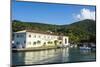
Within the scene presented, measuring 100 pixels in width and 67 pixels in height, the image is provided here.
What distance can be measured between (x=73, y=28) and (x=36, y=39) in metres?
0.65

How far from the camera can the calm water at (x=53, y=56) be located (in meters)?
3.29

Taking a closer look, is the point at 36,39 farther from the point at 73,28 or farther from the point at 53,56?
the point at 73,28

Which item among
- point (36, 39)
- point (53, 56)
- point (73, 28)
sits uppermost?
point (73, 28)

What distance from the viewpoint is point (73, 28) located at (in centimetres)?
362

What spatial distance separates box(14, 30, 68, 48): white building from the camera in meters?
3.27

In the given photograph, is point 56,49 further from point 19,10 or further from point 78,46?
point 19,10

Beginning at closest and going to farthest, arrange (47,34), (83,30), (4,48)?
(4,48)
(47,34)
(83,30)

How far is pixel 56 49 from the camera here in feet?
11.6

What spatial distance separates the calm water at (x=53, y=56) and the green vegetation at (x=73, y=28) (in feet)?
0.64

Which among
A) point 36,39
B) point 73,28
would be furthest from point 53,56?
point 73,28

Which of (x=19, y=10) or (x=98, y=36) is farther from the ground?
(x=19, y=10)

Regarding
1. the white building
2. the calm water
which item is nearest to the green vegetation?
the white building

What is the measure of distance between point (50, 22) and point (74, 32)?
1.43 ft

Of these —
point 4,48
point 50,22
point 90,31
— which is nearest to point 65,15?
point 50,22
